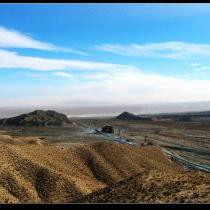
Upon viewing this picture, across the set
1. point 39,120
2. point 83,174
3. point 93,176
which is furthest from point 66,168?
point 39,120

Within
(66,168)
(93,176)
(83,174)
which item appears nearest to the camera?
(66,168)

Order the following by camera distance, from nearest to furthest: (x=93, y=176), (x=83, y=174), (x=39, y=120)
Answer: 1. (x=83, y=174)
2. (x=93, y=176)
3. (x=39, y=120)

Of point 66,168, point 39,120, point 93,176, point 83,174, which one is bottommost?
point 93,176

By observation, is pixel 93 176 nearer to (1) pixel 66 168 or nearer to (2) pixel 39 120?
(1) pixel 66 168

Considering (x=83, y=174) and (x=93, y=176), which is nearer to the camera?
Result: (x=83, y=174)

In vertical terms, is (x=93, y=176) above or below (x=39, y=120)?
below

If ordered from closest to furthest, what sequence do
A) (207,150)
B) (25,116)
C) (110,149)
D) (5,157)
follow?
(5,157)
(110,149)
(207,150)
(25,116)
